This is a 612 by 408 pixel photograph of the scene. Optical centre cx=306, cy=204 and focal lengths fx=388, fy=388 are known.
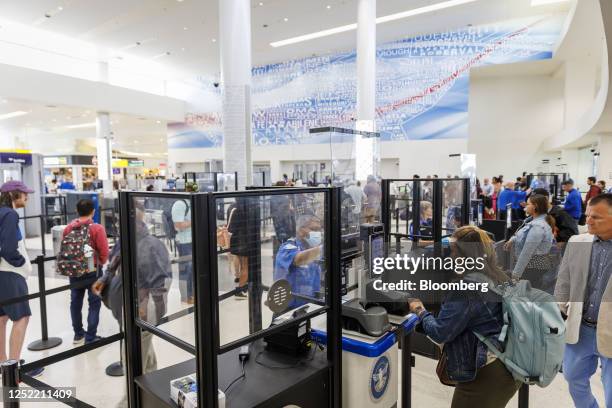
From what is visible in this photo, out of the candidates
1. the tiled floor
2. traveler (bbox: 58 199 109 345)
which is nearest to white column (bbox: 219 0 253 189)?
traveler (bbox: 58 199 109 345)

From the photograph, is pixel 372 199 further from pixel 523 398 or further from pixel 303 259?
pixel 303 259

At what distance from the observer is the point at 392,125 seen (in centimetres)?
1527

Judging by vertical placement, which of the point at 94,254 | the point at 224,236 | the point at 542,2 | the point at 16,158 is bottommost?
the point at 94,254

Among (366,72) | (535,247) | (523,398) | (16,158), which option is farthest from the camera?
(16,158)

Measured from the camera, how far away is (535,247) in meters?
2.90

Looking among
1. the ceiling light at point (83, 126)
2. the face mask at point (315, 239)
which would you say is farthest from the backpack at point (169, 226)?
the ceiling light at point (83, 126)

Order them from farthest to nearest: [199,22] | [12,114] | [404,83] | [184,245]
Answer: [12,114] → [404,83] → [199,22] → [184,245]

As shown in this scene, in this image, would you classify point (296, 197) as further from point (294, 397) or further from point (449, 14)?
point (449, 14)

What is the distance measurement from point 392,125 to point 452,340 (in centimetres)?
1414

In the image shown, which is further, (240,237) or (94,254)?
(94,254)

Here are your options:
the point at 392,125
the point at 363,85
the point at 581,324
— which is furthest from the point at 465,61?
the point at 581,324

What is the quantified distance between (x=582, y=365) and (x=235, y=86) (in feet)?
18.3

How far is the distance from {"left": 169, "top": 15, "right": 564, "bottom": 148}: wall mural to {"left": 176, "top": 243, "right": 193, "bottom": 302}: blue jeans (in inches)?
558

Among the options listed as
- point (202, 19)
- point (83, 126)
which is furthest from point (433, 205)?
point (83, 126)
